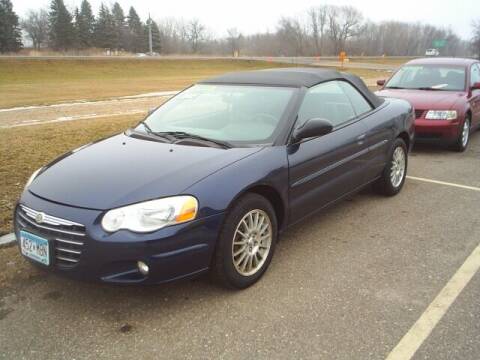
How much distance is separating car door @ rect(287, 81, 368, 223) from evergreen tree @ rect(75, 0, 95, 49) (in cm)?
7644

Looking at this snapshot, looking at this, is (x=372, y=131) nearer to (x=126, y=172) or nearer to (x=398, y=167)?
(x=398, y=167)

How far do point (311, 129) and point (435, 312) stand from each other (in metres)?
1.55

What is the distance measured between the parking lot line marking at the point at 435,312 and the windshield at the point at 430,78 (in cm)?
517

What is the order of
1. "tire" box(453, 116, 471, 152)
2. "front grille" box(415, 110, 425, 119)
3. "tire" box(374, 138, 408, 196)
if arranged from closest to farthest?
"tire" box(374, 138, 408, 196)
"front grille" box(415, 110, 425, 119)
"tire" box(453, 116, 471, 152)

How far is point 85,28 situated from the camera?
75000mm

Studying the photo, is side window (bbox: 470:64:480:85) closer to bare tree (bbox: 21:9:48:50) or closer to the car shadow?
the car shadow

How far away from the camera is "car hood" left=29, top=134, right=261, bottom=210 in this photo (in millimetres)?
2822

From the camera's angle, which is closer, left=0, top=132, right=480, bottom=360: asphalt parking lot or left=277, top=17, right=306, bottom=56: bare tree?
left=0, top=132, right=480, bottom=360: asphalt parking lot

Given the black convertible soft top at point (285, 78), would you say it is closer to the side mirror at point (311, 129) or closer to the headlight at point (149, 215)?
the side mirror at point (311, 129)

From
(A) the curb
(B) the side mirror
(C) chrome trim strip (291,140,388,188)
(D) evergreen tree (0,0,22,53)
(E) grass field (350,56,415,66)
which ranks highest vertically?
(D) evergreen tree (0,0,22,53)

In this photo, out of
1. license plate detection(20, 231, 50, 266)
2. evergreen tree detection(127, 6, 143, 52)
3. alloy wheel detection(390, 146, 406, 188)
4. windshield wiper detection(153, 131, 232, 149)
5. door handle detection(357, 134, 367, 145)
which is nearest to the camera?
license plate detection(20, 231, 50, 266)

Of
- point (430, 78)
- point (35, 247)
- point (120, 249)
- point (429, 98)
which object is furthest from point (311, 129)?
point (430, 78)

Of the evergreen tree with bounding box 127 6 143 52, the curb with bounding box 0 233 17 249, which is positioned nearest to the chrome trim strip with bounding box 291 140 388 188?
the curb with bounding box 0 233 17 249

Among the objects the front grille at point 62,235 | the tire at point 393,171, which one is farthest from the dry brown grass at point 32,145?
the tire at point 393,171
